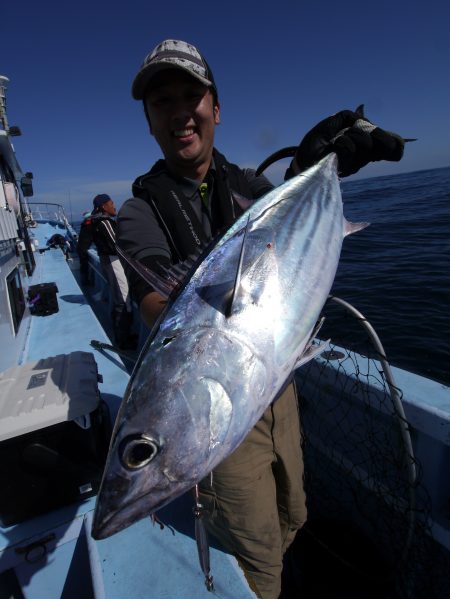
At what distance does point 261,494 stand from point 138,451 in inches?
40.8

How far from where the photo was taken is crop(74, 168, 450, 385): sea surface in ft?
18.5

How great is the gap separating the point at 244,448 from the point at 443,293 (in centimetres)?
737

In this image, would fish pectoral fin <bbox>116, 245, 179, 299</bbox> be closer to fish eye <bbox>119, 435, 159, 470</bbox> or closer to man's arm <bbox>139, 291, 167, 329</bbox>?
man's arm <bbox>139, 291, 167, 329</bbox>

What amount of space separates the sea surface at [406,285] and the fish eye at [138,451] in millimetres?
5001

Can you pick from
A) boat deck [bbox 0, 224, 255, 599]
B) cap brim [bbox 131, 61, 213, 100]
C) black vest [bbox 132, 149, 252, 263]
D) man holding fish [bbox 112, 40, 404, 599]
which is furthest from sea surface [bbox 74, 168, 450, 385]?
cap brim [bbox 131, 61, 213, 100]

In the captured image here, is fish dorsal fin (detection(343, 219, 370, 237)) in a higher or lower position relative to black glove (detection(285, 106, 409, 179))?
lower

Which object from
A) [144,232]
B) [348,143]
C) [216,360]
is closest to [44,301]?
[144,232]

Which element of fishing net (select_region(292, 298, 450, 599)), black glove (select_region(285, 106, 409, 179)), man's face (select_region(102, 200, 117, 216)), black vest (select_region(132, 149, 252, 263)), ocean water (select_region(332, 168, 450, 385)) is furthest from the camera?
→ man's face (select_region(102, 200, 117, 216))

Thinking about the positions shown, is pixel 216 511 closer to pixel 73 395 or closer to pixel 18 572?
pixel 73 395

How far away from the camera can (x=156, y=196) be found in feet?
5.94

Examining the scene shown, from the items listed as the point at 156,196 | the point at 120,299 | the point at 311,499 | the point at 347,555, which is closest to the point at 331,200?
the point at 156,196

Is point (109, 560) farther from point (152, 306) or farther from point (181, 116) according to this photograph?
point (181, 116)

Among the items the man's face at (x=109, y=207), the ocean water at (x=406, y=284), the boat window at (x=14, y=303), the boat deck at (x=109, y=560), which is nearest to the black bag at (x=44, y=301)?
the boat window at (x=14, y=303)

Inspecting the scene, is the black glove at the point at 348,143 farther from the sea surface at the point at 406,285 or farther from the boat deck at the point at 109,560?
the sea surface at the point at 406,285
